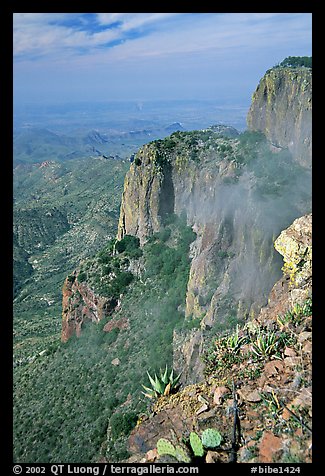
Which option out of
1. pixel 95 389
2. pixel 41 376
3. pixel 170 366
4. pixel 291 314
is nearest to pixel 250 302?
pixel 170 366

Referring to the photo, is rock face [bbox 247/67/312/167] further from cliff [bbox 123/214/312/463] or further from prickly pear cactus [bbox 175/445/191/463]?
prickly pear cactus [bbox 175/445/191/463]

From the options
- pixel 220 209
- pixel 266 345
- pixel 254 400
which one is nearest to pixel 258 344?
pixel 266 345

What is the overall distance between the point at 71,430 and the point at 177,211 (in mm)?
14920

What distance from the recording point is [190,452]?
505 centimetres

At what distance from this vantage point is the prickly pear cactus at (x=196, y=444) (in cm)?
498

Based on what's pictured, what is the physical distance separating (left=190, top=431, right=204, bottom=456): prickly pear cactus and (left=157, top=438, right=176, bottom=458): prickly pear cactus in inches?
10.0

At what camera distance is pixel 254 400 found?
5590 millimetres

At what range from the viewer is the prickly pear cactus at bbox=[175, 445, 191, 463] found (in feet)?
15.9

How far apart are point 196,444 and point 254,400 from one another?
109 cm

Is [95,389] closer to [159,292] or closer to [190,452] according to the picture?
[159,292]

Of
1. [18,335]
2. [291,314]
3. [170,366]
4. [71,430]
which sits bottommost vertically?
[18,335]

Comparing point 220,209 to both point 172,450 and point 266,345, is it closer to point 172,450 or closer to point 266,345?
point 266,345

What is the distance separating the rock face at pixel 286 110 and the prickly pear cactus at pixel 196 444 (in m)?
13.9

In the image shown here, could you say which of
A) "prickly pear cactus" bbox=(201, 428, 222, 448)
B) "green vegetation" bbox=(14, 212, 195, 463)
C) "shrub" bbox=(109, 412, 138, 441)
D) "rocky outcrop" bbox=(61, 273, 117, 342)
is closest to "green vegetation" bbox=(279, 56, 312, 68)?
"green vegetation" bbox=(14, 212, 195, 463)
